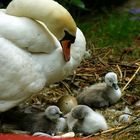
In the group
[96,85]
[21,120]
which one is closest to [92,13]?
[96,85]

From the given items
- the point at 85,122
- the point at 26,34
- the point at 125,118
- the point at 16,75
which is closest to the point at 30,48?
the point at 26,34

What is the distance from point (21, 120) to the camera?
15.3 ft

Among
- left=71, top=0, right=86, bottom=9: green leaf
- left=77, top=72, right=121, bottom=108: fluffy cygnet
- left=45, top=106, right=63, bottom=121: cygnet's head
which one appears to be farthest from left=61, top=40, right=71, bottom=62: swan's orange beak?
left=71, top=0, right=86, bottom=9: green leaf

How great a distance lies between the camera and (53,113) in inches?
178

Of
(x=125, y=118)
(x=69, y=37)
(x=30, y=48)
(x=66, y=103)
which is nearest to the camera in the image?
(x=30, y=48)

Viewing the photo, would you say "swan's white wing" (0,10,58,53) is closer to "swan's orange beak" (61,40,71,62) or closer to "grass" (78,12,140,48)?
"swan's orange beak" (61,40,71,62)

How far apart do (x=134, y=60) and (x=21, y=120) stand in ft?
5.72

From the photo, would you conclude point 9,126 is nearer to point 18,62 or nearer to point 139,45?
point 18,62

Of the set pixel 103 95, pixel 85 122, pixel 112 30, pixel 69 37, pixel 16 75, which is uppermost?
pixel 69 37

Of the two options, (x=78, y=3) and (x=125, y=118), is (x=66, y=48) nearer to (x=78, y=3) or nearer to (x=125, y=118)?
(x=125, y=118)

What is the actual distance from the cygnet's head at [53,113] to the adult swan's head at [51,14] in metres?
0.33

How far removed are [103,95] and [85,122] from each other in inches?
24.4

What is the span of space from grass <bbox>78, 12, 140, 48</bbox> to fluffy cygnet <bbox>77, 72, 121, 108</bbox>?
5.44ft

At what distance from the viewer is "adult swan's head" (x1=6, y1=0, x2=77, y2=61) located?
14.7ft
